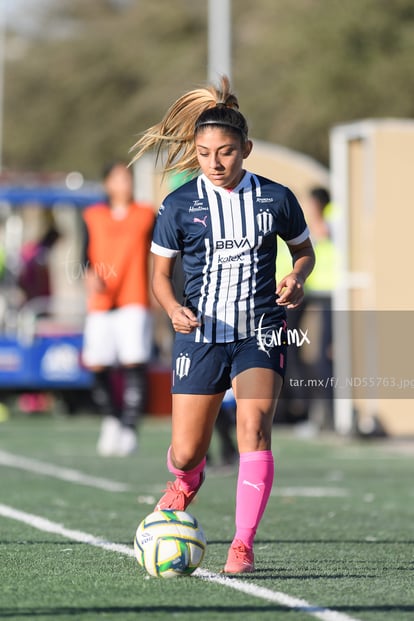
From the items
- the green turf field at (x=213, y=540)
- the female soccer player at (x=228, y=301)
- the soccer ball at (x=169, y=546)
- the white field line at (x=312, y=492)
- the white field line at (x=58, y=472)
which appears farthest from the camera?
the white field line at (x=58, y=472)

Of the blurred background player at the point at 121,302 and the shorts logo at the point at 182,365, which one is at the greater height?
the blurred background player at the point at 121,302

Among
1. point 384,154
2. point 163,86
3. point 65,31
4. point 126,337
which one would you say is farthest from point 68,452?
point 65,31

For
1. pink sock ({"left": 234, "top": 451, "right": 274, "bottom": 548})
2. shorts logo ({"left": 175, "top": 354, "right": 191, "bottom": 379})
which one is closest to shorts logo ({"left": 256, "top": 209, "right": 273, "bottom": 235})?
shorts logo ({"left": 175, "top": 354, "right": 191, "bottom": 379})

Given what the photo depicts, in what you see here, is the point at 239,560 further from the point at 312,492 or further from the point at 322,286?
the point at 322,286

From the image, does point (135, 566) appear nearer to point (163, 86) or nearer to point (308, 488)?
point (308, 488)

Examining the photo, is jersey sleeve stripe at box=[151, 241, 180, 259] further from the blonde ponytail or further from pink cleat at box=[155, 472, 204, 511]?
pink cleat at box=[155, 472, 204, 511]

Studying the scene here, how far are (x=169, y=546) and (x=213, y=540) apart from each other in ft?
5.08

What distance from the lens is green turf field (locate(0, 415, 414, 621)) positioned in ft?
19.1

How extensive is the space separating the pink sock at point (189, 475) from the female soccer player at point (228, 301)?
0.01m

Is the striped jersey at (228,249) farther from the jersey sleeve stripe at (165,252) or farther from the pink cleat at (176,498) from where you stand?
the pink cleat at (176,498)

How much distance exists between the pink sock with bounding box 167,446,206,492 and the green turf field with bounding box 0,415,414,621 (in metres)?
0.35

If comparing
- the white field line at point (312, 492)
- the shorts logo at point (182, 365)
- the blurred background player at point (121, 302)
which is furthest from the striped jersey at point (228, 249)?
the blurred background player at point (121, 302)

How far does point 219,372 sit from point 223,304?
293 mm

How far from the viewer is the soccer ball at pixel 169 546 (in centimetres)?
651
